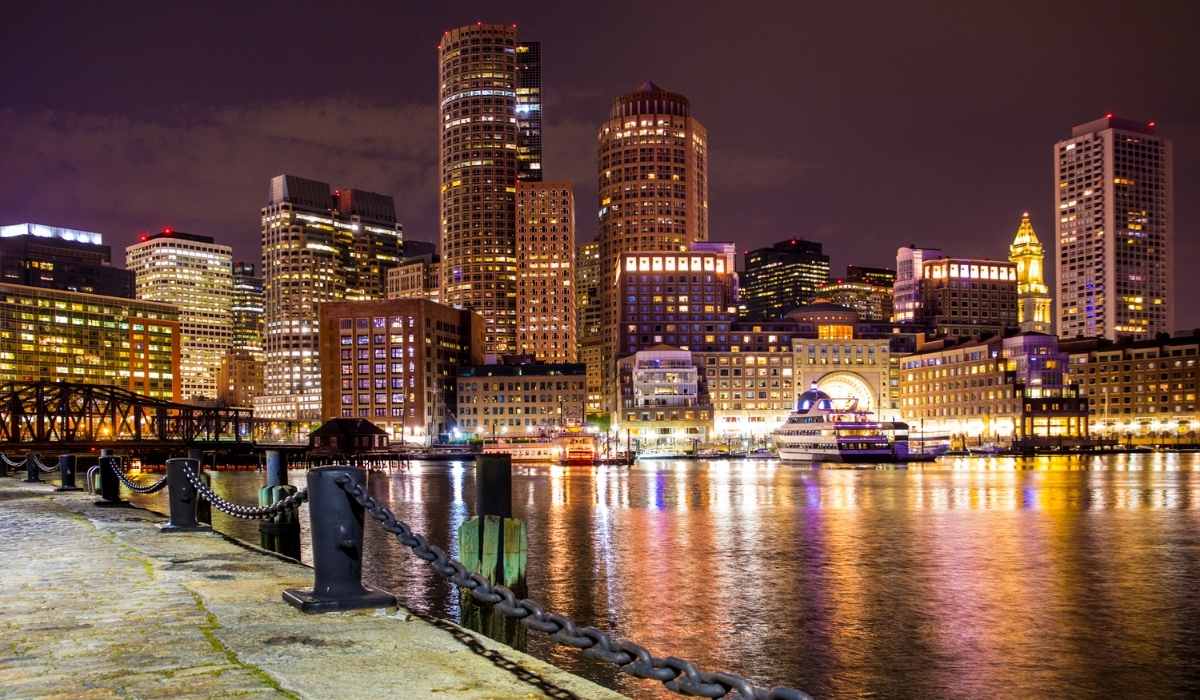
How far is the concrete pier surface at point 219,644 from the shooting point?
314 inches

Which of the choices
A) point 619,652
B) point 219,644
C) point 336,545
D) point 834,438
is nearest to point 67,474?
point 336,545

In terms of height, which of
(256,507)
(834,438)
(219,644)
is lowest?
(834,438)

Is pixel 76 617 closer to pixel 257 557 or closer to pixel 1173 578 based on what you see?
pixel 257 557

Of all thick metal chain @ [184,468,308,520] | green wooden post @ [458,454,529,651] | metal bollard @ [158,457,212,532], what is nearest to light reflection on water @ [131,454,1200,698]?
green wooden post @ [458,454,529,651]

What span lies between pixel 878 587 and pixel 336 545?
27069 millimetres

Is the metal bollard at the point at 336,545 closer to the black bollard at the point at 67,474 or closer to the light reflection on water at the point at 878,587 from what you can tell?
the light reflection on water at the point at 878,587

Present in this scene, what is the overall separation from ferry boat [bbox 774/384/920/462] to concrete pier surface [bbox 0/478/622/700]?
150m

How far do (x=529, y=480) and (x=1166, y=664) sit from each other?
311ft

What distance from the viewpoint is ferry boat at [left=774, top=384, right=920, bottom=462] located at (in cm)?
15838

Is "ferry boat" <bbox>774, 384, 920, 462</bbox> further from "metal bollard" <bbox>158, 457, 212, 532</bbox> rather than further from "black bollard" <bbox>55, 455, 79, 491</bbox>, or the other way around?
"metal bollard" <bbox>158, 457, 212, 532</bbox>

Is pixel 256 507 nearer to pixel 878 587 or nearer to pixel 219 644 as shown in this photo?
pixel 219 644

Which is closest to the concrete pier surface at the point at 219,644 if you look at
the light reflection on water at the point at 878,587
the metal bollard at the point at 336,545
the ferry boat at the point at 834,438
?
the metal bollard at the point at 336,545

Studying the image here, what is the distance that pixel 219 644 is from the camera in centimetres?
944

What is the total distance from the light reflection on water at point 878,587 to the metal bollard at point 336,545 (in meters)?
11.1
